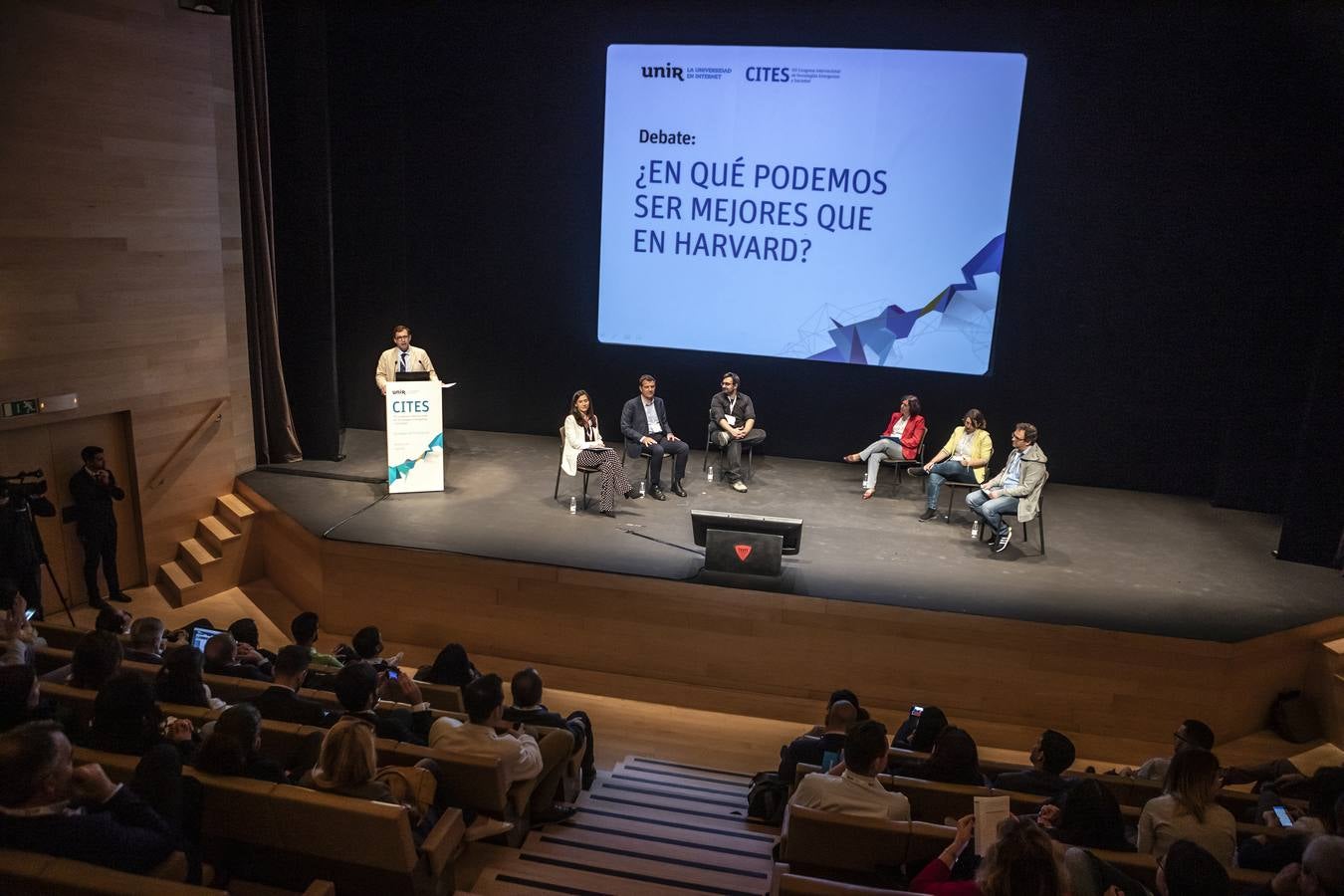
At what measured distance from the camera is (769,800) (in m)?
4.48

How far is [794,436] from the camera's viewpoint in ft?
30.1

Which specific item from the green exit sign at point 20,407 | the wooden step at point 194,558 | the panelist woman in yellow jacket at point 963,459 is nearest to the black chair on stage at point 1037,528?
the panelist woman in yellow jacket at point 963,459

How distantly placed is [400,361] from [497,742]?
4.79 metres

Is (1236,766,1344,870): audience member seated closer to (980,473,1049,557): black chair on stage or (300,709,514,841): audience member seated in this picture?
(300,709,514,841): audience member seated

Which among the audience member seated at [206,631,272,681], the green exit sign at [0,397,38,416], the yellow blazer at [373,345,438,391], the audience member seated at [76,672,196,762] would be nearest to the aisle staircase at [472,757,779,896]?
the audience member seated at [76,672,196,762]

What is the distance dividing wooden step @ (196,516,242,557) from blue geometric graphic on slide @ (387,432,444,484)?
121cm

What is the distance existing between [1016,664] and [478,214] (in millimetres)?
5916

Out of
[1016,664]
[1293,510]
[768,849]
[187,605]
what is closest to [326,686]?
[768,849]

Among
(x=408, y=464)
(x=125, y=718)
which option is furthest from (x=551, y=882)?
(x=408, y=464)

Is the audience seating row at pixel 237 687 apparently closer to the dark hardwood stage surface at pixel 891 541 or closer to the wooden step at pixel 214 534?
the dark hardwood stage surface at pixel 891 541

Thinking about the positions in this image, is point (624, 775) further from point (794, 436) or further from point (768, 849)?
point (794, 436)

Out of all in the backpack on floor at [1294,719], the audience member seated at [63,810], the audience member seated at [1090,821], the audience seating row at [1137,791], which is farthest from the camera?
the backpack on floor at [1294,719]

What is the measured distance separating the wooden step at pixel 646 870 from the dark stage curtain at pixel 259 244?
18.0ft

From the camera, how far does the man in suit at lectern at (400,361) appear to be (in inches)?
309
